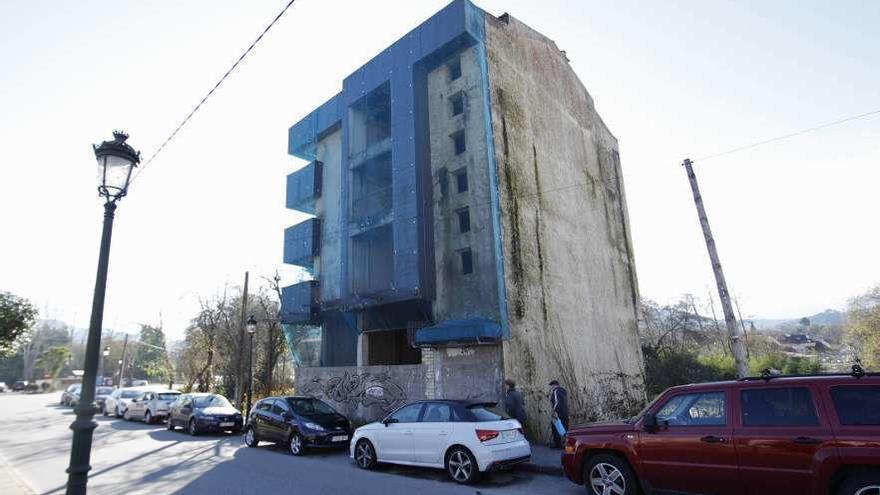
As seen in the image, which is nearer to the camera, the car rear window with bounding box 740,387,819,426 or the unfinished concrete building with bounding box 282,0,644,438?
the car rear window with bounding box 740,387,819,426

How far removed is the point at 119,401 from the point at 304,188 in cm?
1533

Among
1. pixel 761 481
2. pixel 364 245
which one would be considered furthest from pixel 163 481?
pixel 364 245

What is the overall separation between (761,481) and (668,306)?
47461 mm

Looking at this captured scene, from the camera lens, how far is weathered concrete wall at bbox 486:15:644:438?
16078 mm

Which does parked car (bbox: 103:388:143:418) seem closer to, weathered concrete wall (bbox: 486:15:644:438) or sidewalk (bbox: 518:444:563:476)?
weathered concrete wall (bbox: 486:15:644:438)

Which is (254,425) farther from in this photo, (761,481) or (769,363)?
(769,363)

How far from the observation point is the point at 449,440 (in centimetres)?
892

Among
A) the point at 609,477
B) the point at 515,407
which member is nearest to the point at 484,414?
the point at 609,477

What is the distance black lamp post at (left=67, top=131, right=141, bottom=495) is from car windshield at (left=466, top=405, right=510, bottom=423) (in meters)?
6.06

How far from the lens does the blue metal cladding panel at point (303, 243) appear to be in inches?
904

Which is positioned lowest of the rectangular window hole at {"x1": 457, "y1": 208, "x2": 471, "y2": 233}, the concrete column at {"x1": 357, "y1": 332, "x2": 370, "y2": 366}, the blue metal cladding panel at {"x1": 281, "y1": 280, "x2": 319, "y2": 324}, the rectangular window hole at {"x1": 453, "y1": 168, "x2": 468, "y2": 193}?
the concrete column at {"x1": 357, "y1": 332, "x2": 370, "y2": 366}

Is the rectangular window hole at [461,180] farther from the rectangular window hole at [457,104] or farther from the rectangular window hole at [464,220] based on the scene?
the rectangular window hole at [457,104]

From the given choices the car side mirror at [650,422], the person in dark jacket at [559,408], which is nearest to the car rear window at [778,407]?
the car side mirror at [650,422]

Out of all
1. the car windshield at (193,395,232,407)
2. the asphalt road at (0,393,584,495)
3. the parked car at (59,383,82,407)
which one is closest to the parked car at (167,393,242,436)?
the car windshield at (193,395,232,407)
